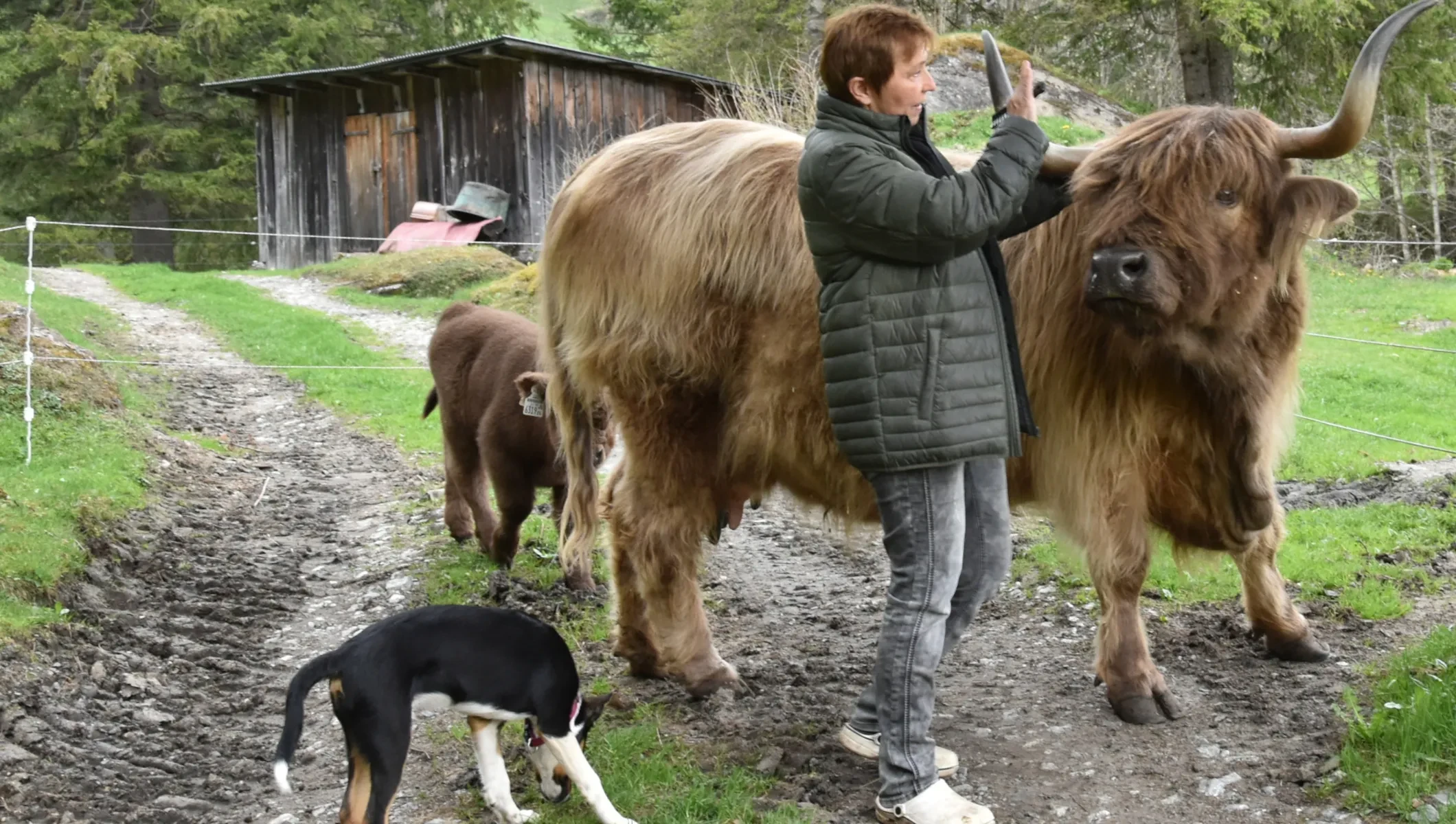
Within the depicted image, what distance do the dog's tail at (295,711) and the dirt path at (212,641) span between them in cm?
70

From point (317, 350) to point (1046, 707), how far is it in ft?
36.1

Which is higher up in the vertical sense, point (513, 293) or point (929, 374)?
point (929, 374)

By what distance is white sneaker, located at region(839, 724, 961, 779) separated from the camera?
3824 millimetres

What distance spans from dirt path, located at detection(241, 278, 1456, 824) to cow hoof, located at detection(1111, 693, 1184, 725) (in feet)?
0.13

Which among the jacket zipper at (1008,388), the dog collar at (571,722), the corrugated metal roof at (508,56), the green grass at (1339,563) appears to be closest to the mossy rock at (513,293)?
the corrugated metal roof at (508,56)

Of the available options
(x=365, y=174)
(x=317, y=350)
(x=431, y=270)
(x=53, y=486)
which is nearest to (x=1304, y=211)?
(x=53, y=486)

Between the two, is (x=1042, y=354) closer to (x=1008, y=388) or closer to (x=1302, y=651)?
(x=1008, y=388)

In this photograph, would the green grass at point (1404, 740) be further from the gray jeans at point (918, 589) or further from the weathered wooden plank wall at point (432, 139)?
the weathered wooden plank wall at point (432, 139)

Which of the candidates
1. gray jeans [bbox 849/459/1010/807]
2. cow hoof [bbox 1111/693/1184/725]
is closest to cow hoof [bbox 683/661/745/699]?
gray jeans [bbox 849/459/1010/807]

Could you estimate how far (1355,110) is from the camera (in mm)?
3658

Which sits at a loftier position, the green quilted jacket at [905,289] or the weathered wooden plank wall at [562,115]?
the weathered wooden plank wall at [562,115]

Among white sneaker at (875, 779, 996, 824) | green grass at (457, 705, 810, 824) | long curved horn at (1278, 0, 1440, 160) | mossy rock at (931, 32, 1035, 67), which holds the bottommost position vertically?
green grass at (457, 705, 810, 824)

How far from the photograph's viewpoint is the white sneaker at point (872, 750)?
12.5 feet

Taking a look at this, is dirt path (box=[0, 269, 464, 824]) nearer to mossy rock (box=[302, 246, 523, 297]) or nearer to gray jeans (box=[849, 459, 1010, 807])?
gray jeans (box=[849, 459, 1010, 807])
